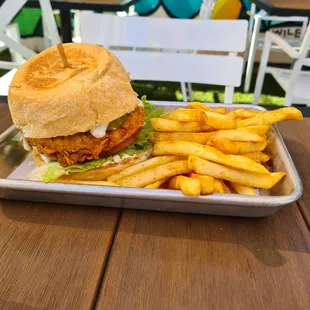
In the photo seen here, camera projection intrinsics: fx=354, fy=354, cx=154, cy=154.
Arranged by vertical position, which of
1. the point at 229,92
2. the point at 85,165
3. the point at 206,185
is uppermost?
the point at 206,185

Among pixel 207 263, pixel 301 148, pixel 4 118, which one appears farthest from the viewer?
pixel 4 118

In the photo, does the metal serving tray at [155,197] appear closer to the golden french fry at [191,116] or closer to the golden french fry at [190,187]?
the golden french fry at [190,187]

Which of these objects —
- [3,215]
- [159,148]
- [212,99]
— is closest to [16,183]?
[3,215]

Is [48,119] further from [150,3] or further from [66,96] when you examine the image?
[150,3]

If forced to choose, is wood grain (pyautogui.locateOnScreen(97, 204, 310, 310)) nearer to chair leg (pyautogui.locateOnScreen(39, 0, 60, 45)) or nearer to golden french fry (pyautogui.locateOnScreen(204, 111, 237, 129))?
golden french fry (pyautogui.locateOnScreen(204, 111, 237, 129))

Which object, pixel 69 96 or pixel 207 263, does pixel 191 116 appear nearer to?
pixel 69 96

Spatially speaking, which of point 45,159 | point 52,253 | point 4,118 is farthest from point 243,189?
point 4,118

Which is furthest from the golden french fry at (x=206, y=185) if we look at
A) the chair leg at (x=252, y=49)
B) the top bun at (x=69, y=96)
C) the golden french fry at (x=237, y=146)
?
the chair leg at (x=252, y=49)

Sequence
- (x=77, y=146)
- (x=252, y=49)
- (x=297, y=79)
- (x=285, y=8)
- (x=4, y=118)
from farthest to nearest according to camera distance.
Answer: (x=252, y=49) → (x=297, y=79) → (x=285, y=8) → (x=4, y=118) → (x=77, y=146)

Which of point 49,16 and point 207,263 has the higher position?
point 207,263
